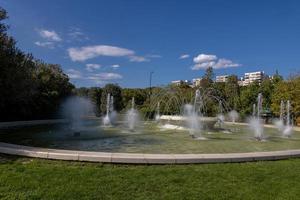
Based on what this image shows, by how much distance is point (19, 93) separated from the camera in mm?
19047

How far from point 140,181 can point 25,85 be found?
1513 centimetres

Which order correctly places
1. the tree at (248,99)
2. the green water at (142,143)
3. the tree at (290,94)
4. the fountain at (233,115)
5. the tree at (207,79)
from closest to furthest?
the green water at (142,143), the tree at (290,94), the fountain at (233,115), the tree at (248,99), the tree at (207,79)

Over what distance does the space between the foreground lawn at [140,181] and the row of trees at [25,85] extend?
11732mm

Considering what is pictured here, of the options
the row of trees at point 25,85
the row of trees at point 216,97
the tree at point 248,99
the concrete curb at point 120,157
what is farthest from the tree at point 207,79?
the concrete curb at point 120,157

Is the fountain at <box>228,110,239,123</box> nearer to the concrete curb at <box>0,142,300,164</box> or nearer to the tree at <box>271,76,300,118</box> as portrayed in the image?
the tree at <box>271,76,300,118</box>

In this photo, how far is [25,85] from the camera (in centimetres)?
1906

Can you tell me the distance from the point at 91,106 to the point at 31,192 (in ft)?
127

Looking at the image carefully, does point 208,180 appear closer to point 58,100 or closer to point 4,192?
point 4,192

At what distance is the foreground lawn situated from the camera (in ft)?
17.5

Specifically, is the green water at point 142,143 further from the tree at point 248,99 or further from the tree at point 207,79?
the tree at point 207,79

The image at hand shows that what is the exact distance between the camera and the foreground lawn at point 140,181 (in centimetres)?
533

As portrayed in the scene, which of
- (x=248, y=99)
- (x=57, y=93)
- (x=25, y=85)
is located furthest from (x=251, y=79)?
(x=25, y=85)

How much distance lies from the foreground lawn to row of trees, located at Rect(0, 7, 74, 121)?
1173 cm

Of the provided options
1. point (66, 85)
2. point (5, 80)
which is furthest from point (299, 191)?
point (66, 85)
